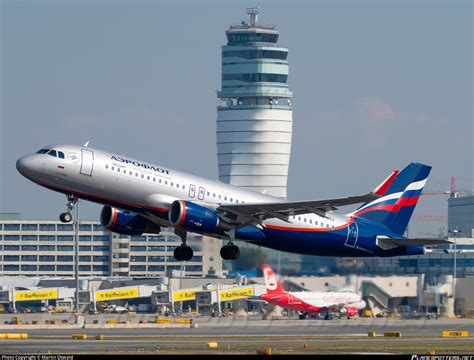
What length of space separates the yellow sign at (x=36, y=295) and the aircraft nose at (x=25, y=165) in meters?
77.3

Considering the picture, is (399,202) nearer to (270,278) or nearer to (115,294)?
(270,278)

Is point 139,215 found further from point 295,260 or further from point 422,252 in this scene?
point 422,252

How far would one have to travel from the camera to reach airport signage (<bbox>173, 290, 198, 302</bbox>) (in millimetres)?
129500

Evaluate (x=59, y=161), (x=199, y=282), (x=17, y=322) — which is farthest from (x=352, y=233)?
(x=199, y=282)

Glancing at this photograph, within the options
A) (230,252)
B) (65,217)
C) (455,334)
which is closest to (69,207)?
(65,217)

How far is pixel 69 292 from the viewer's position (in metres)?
150

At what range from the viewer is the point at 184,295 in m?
130

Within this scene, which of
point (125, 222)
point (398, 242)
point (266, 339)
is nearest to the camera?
point (125, 222)

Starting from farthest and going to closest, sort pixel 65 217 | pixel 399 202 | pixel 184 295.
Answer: pixel 184 295 < pixel 399 202 < pixel 65 217

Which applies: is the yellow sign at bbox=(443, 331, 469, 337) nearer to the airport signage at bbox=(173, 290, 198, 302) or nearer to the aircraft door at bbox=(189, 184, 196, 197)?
the aircraft door at bbox=(189, 184, 196, 197)

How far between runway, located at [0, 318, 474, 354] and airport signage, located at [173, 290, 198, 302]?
23.5 meters

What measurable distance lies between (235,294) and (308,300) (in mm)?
7273

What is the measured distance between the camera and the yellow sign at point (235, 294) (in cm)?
11106

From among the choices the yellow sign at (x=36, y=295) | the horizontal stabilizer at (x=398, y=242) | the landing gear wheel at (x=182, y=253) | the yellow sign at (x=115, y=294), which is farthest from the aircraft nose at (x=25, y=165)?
the yellow sign at (x=36, y=295)
